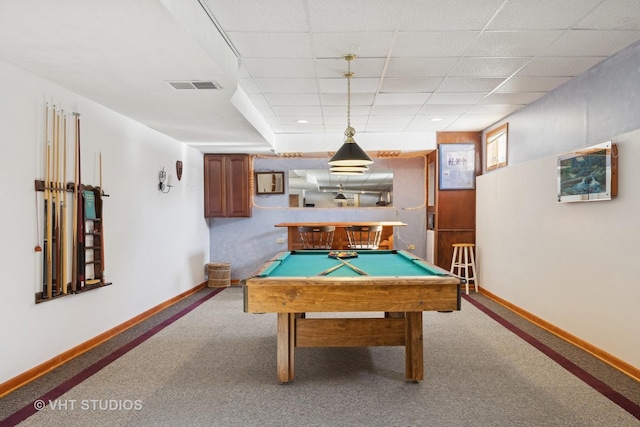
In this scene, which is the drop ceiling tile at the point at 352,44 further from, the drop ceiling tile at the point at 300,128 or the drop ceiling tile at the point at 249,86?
the drop ceiling tile at the point at 300,128

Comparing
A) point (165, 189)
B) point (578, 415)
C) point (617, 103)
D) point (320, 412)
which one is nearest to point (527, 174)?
point (617, 103)

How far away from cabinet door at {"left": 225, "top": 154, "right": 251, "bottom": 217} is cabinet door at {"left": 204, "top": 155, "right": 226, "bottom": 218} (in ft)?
0.31

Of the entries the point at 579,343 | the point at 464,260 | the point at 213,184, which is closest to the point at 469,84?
the point at 579,343

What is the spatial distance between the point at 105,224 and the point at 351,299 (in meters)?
3.00

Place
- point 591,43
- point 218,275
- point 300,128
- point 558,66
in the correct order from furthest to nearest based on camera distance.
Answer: point 218,275 → point 300,128 → point 558,66 → point 591,43

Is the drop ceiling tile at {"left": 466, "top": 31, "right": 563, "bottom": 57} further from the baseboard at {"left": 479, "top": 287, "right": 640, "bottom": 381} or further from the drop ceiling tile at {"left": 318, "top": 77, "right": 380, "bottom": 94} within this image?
the baseboard at {"left": 479, "top": 287, "right": 640, "bottom": 381}

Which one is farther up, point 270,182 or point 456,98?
point 456,98

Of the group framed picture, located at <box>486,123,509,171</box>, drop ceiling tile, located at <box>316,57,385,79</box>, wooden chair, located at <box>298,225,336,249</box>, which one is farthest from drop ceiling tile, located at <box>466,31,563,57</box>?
wooden chair, located at <box>298,225,336,249</box>

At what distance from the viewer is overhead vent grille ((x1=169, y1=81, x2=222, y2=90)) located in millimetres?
3439

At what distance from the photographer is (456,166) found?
678cm

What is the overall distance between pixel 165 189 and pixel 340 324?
371cm

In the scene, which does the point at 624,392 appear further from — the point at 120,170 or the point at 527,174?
the point at 120,170

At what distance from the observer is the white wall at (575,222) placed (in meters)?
3.28

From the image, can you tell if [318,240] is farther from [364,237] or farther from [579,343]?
[579,343]
